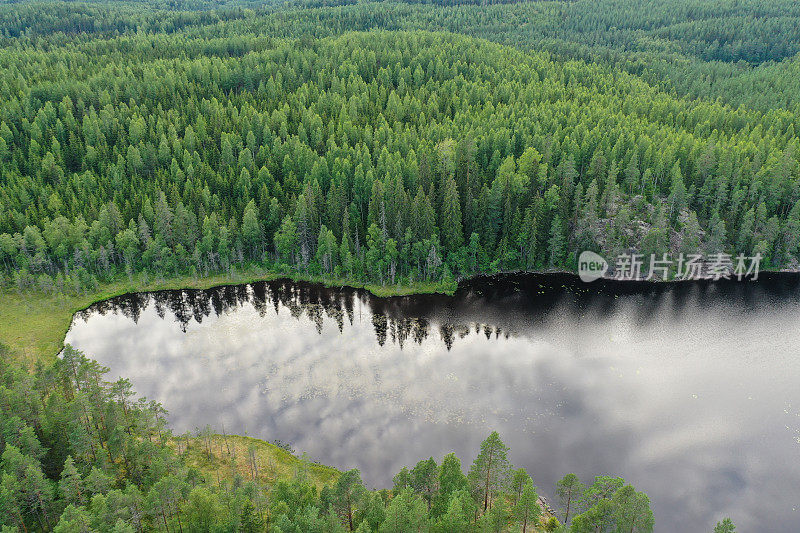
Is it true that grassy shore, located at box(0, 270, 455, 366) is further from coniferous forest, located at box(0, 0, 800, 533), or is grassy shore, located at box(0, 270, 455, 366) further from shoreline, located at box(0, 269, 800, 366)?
coniferous forest, located at box(0, 0, 800, 533)

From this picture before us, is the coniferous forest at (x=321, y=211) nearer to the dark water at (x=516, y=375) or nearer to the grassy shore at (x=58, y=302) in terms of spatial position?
the grassy shore at (x=58, y=302)

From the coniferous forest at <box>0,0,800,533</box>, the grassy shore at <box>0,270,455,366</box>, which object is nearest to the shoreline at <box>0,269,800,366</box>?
the grassy shore at <box>0,270,455,366</box>

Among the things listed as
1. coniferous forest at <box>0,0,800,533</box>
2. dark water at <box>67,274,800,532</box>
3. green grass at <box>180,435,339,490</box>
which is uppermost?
coniferous forest at <box>0,0,800,533</box>

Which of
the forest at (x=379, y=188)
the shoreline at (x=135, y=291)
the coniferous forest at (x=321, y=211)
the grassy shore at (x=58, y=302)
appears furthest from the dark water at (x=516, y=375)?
the forest at (x=379, y=188)

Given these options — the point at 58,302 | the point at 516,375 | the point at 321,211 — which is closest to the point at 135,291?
the point at 58,302

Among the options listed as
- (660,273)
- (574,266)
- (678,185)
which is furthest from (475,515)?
(678,185)

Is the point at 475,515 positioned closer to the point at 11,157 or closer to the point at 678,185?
the point at 678,185

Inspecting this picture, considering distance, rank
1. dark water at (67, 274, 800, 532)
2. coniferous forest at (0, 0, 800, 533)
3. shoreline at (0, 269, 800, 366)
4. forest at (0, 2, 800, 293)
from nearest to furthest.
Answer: coniferous forest at (0, 0, 800, 533) < dark water at (67, 274, 800, 532) < shoreline at (0, 269, 800, 366) < forest at (0, 2, 800, 293)
